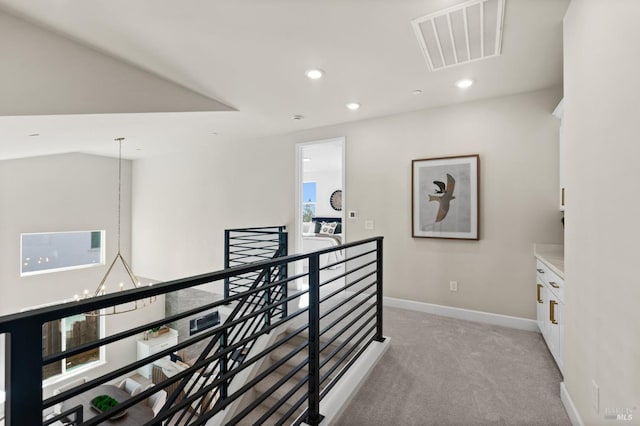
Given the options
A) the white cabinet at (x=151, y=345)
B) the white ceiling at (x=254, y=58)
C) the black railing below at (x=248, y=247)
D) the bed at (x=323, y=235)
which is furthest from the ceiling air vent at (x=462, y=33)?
the white cabinet at (x=151, y=345)

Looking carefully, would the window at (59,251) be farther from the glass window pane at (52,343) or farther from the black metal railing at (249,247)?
the black metal railing at (249,247)

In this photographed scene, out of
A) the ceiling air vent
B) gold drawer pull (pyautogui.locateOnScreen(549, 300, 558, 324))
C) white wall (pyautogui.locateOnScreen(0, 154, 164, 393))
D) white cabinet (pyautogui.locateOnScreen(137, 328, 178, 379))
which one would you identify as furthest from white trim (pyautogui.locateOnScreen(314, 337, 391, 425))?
white cabinet (pyautogui.locateOnScreen(137, 328, 178, 379))

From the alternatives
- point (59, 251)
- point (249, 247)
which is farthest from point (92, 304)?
point (59, 251)

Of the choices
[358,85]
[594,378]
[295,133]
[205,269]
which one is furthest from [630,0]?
[205,269]

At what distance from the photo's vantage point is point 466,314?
11.7 ft

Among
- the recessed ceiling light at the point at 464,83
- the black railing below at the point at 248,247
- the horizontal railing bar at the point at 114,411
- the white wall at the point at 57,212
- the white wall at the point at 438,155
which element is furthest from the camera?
the white wall at the point at 57,212

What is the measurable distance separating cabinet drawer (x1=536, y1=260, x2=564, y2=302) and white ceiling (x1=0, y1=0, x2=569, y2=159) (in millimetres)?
1772

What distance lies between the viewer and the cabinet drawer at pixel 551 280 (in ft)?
7.47

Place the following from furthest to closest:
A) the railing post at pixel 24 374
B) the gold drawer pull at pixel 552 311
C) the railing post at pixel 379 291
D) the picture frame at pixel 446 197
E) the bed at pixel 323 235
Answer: the bed at pixel 323 235 → the picture frame at pixel 446 197 → the railing post at pixel 379 291 → the gold drawer pull at pixel 552 311 → the railing post at pixel 24 374

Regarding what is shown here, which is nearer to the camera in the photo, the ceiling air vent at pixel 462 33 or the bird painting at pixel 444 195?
the ceiling air vent at pixel 462 33

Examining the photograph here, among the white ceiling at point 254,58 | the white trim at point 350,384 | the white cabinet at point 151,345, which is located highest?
the white ceiling at point 254,58

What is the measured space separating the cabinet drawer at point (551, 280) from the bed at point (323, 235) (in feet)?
12.4

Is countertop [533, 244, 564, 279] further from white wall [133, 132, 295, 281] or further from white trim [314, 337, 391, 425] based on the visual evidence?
white wall [133, 132, 295, 281]

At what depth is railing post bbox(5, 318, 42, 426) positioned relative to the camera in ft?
2.26
